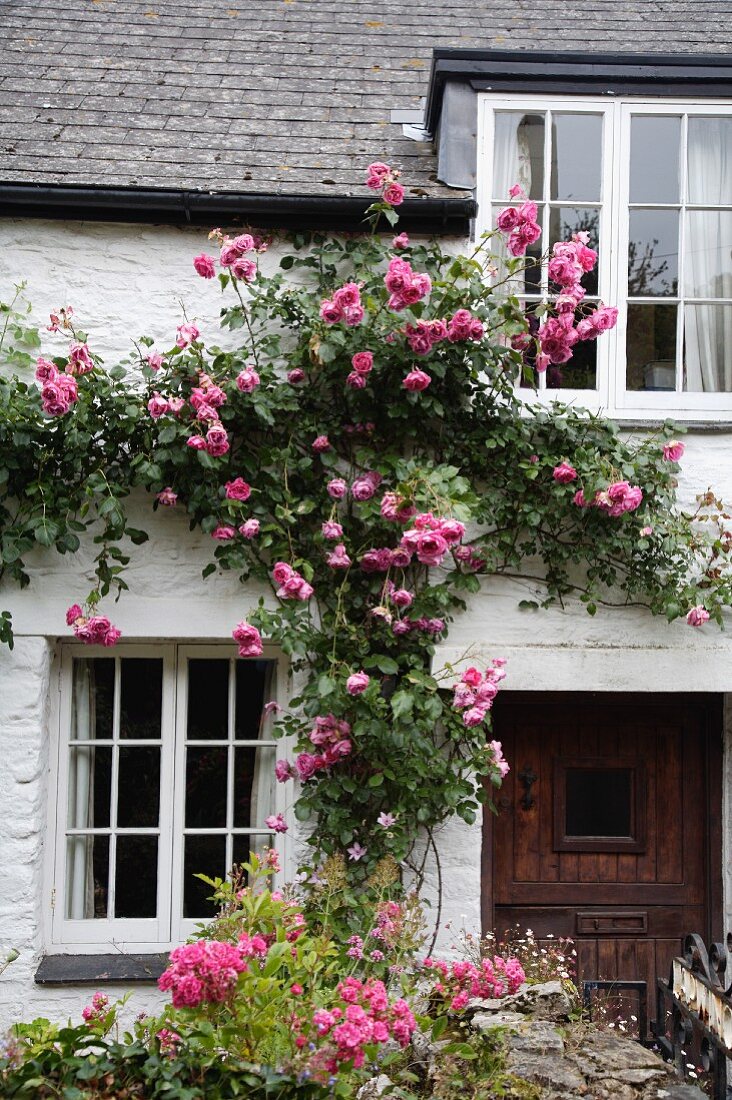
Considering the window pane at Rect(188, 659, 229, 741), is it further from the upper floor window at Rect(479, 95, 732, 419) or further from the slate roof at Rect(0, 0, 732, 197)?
the slate roof at Rect(0, 0, 732, 197)

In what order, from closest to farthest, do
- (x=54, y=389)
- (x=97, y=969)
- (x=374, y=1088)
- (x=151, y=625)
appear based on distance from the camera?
(x=374, y=1088), (x=54, y=389), (x=97, y=969), (x=151, y=625)

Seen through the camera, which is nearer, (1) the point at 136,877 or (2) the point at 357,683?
(2) the point at 357,683

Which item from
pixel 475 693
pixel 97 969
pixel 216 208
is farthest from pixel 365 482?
pixel 97 969

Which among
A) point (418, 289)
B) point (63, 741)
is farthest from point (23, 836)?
point (418, 289)

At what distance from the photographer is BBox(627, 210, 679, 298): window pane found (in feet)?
17.0

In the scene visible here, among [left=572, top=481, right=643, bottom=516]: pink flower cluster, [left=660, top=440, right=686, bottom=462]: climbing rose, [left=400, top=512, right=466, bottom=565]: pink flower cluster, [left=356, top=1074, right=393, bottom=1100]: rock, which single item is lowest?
[left=356, top=1074, right=393, bottom=1100]: rock

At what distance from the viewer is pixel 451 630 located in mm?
4867

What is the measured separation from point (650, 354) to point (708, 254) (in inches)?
23.2

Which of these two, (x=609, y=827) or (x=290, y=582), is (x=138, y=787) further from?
→ (x=609, y=827)

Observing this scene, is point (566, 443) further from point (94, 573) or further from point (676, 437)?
point (94, 573)

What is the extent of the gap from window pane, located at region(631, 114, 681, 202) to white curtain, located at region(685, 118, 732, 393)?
8 cm

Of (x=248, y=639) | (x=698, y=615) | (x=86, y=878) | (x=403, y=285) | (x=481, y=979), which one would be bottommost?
(x=481, y=979)

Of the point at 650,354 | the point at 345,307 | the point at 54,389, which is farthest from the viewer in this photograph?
the point at 650,354

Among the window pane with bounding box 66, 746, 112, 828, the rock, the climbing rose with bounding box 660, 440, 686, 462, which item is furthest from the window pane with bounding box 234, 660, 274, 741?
the climbing rose with bounding box 660, 440, 686, 462
